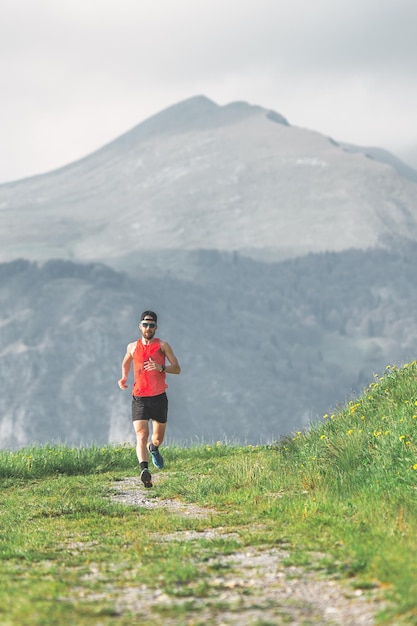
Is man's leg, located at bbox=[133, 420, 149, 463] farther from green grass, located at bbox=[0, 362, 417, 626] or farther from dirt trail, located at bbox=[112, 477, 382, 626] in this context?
dirt trail, located at bbox=[112, 477, 382, 626]

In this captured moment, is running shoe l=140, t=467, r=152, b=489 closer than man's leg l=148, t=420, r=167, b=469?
Yes

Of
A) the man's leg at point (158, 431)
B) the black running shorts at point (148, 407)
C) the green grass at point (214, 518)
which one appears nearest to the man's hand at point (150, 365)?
the black running shorts at point (148, 407)

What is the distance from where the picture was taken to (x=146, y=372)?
47.6ft

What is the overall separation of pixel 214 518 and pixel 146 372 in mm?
3900

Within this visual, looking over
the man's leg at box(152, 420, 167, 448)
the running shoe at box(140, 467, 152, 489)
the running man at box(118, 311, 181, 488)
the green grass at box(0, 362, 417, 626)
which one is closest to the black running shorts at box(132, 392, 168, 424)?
the running man at box(118, 311, 181, 488)

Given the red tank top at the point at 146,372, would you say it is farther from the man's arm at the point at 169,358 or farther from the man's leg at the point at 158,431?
the man's leg at the point at 158,431

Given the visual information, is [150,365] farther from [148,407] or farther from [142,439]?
[142,439]

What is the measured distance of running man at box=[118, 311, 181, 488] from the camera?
1434 cm

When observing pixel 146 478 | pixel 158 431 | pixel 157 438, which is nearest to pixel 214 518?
pixel 146 478

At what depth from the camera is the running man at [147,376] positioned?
14344 millimetres

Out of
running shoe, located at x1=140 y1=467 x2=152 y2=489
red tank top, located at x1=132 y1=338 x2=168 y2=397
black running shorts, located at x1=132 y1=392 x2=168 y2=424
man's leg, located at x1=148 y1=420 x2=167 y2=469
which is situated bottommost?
running shoe, located at x1=140 y1=467 x2=152 y2=489

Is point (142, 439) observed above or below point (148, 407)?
below

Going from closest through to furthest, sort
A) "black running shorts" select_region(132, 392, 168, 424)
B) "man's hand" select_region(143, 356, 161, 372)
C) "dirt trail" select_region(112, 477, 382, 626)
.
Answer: "dirt trail" select_region(112, 477, 382, 626) → "man's hand" select_region(143, 356, 161, 372) → "black running shorts" select_region(132, 392, 168, 424)

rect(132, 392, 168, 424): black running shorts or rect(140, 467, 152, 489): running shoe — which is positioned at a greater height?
rect(132, 392, 168, 424): black running shorts
